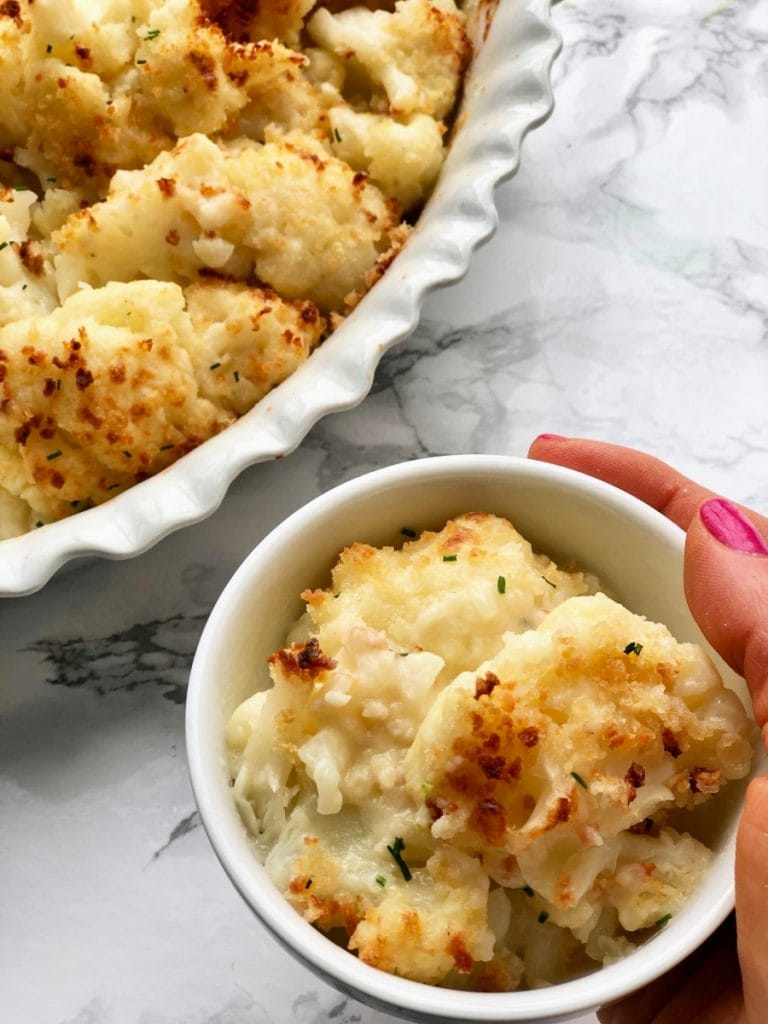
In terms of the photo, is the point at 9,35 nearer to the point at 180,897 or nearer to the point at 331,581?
the point at 331,581

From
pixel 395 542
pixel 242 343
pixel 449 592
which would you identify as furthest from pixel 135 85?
pixel 449 592

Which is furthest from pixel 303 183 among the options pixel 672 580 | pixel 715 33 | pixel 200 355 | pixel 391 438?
pixel 715 33

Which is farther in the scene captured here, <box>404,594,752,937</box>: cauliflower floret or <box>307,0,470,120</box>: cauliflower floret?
<box>307,0,470,120</box>: cauliflower floret

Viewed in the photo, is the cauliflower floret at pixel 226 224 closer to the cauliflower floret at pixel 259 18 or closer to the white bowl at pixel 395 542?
the cauliflower floret at pixel 259 18

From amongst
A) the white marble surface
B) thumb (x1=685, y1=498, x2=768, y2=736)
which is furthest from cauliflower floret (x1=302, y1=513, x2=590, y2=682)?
the white marble surface

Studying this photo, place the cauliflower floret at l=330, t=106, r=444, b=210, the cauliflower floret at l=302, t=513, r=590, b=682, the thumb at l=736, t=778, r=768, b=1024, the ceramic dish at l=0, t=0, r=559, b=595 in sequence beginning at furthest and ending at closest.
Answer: the cauliflower floret at l=330, t=106, r=444, b=210 < the ceramic dish at l=0, t=0, r=559, b=595 < the cauliflower floret at l=302, t=513, r=590, b=682 < the thumb at l=736, t=778, r=768, b=1024

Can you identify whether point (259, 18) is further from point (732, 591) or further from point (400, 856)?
point (400, 856)

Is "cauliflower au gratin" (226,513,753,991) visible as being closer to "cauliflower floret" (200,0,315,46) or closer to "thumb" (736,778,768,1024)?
"thumb" (736,778,768,1024)
